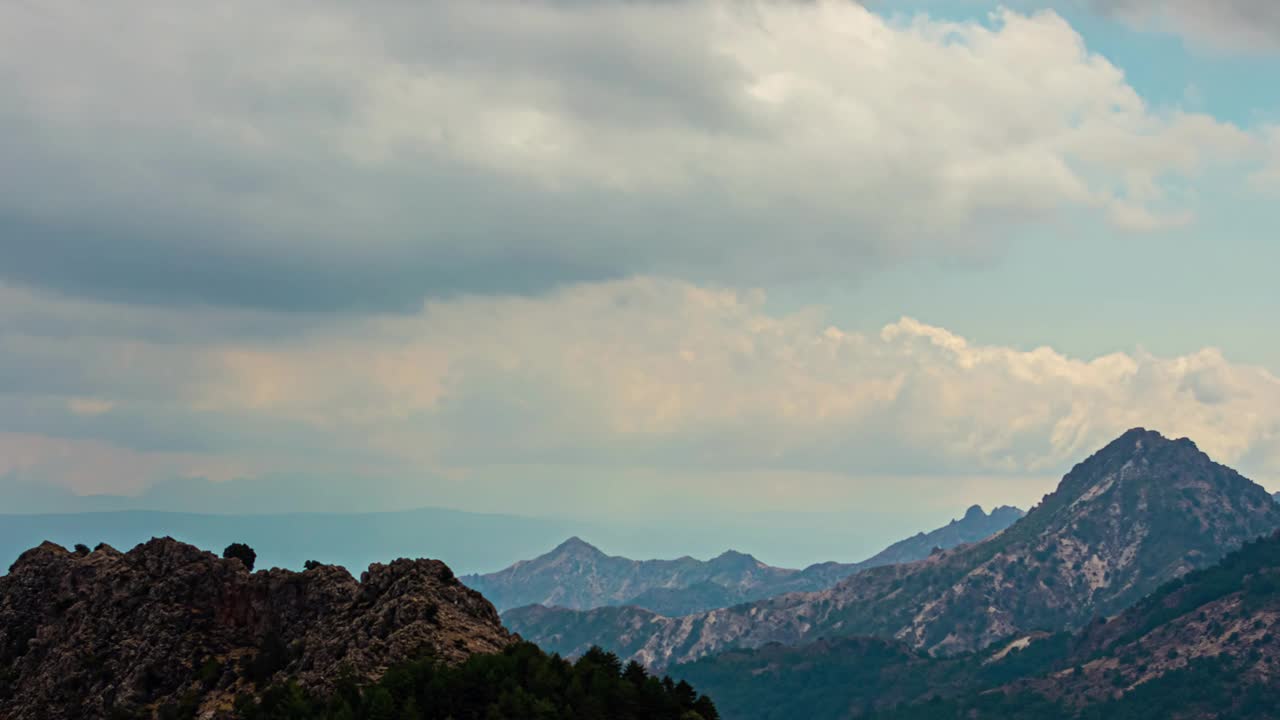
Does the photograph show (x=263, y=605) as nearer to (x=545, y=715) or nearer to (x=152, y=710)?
(x=152, y=710)

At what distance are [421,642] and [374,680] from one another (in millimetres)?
8514

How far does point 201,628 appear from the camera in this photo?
174375mm

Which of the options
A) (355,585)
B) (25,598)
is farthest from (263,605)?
(25,598)

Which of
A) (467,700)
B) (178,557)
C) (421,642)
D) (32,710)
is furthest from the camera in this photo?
(178,557)

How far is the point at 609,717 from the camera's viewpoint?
15038cm

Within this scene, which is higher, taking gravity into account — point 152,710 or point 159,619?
point 159,619

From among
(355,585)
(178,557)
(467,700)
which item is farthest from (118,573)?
(467,700)

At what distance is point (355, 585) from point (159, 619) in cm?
2686

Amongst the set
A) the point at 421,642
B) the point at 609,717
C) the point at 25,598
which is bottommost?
the point at 609,717

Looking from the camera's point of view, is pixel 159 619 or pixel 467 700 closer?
pixel 467 700

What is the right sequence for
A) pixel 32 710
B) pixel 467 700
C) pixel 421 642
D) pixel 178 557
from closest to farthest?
pixel 467 700 → pixel 421 642 → pixel 32 710 → pixel 178 557

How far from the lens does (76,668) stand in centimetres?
17325

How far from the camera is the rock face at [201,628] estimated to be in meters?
160

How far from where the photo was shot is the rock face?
6289 inches
